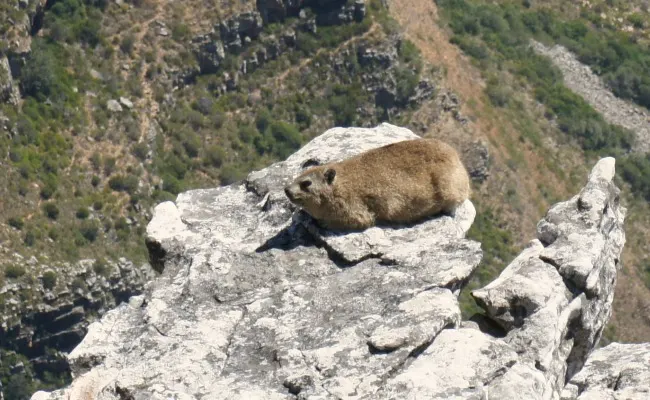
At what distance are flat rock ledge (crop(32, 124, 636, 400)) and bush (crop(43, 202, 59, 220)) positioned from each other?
210 feet

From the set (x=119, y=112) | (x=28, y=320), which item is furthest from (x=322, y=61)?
(x=28, y=320)

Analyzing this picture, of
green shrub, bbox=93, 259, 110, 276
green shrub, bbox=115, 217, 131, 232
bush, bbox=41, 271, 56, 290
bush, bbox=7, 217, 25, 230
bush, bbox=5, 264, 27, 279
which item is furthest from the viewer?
green shrub, bbox=115, 217, 131, 232

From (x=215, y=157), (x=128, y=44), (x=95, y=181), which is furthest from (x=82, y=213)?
(x=128, y=44)

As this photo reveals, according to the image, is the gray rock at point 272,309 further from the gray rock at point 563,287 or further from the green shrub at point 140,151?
the green shrub at point 140,151

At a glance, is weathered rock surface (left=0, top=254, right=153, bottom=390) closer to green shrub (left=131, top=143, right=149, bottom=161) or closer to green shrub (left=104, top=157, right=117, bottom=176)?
green shrub (left=104, top=157, right=117, bottom=176)

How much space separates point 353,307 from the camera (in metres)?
16.9

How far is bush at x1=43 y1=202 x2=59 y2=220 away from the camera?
82.8 m

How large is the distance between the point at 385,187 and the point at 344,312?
3627 millimetres

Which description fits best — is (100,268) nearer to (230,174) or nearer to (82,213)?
(82,213)

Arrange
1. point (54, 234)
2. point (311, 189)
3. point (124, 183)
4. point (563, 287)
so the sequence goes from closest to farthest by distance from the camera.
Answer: point (563, 287) → point (311, 189) → point (54, 234) → point (124, 183)

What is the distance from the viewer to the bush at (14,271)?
3078 inches

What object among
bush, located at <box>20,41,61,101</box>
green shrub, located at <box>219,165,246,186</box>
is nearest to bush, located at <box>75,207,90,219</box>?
bush, located at <box>20,41,61,101</box>

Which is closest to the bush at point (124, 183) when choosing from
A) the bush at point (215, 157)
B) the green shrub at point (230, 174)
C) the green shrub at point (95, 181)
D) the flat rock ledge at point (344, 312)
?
the green shrub at point (95, 181)

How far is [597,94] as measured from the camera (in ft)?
394
